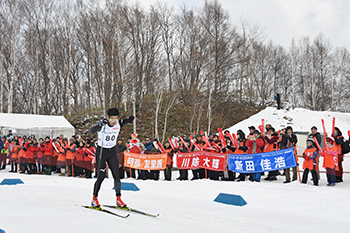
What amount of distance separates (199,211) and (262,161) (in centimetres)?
431

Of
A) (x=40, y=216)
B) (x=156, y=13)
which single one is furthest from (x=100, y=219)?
(x=156, y=13)

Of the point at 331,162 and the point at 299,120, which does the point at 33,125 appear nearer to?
the point at 299,120

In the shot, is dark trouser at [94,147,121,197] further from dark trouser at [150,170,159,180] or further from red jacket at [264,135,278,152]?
dark trouser at [150,170,159,180]

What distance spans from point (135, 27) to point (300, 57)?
83.5 ft

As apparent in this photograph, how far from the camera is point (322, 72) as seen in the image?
138 feet

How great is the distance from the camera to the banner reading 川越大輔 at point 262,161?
924cm

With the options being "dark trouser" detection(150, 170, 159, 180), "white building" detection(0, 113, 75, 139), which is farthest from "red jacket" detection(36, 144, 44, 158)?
"white building" detection(0, 113, 75, 139)

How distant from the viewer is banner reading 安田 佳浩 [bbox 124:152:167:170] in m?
11.6

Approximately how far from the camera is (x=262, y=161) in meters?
9.65

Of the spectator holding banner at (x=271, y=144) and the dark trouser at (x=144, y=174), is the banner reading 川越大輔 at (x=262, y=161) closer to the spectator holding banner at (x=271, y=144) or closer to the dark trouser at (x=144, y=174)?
the spectator holding banner at (x=271, y=144)

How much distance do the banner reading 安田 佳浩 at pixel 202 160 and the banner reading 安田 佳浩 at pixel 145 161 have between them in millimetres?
675

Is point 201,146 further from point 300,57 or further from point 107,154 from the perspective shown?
point 300,57

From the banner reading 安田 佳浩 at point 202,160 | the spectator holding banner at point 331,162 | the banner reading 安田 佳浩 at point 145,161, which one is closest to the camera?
the spectator holding banner at point 331,162

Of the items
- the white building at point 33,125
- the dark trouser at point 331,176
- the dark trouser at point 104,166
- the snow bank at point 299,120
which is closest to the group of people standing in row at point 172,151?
the dark trouser at point 331,176
